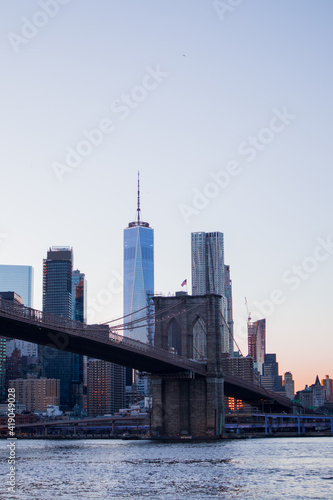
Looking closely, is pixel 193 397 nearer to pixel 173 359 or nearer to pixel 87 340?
pixel 173 359

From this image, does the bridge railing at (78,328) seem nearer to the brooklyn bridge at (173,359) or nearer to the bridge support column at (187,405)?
the brooklyn bridge at (173,359)

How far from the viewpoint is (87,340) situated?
69.7 metres

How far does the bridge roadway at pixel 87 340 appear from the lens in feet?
207

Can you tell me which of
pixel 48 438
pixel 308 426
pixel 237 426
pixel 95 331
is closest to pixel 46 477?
pixel 95 331

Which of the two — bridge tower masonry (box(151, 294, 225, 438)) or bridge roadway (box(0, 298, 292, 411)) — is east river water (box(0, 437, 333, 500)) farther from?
bridge tower masonry (box(151, 294, 225, 438))

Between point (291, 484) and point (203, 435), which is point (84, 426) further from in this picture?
point (291, 484)

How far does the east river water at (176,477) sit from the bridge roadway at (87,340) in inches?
415

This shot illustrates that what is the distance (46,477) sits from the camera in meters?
42.2

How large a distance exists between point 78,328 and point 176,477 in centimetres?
2756

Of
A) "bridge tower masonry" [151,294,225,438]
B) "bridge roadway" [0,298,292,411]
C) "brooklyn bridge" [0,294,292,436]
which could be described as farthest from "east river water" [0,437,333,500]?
"bridge tower masonry" [151,294,225,438]

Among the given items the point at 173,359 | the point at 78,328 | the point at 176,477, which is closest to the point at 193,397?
the point at 173,359

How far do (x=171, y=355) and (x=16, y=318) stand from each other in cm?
2136

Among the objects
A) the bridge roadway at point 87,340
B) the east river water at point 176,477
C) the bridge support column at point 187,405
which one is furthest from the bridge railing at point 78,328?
the east river water at point 176,477

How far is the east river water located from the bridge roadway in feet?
34.6
